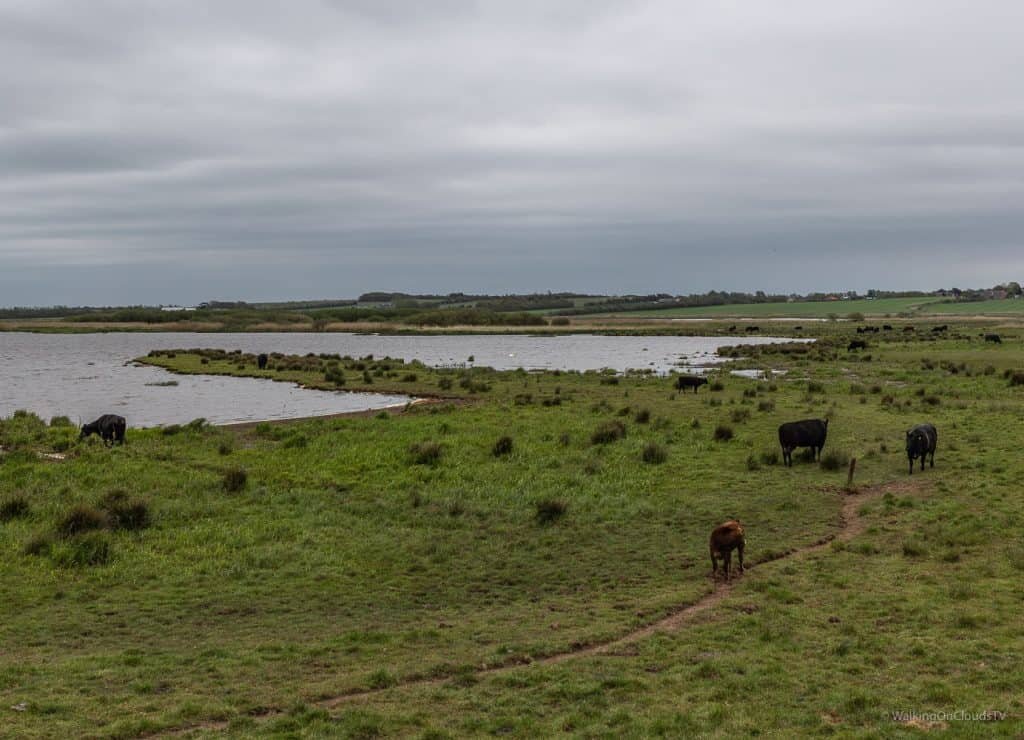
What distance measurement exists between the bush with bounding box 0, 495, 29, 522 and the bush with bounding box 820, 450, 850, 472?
19.1 metres

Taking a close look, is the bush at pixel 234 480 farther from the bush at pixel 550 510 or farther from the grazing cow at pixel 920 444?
the grazing cow at pixel 920 444

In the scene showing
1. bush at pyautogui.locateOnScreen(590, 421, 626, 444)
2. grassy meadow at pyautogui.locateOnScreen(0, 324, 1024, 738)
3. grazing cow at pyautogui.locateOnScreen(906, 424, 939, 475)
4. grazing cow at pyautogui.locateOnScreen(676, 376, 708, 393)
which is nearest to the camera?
grassy meadow at pyautogui.locateOnScreen(0, 324, 1024, 738)

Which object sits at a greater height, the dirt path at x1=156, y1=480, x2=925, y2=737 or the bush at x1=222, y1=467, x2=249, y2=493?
the bush at x1=222, y1=467, x2=249, y2=493

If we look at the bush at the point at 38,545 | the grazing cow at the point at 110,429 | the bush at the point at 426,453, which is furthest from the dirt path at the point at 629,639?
the grazing cow at the point at 110,429

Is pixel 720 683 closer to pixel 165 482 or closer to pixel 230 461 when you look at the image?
pixel 165 482

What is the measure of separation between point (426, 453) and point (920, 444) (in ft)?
43.2

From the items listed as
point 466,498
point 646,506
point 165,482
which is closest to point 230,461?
point 165,482

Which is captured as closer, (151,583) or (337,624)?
(337,624)

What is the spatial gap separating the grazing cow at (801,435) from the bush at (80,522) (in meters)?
16.8

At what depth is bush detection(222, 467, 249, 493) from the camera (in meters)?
20.4

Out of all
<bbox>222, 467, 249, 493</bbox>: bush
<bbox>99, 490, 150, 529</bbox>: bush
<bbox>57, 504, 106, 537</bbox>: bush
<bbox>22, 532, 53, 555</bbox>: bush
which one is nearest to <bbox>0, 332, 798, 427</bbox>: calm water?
<bbox>222, 467, 249, 493</bbox>: bush

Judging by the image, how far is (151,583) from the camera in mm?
13898

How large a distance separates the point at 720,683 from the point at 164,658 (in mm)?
6901

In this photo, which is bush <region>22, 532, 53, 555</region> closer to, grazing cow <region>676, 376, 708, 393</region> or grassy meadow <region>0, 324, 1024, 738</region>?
grassy meadow <region>0, 324, 1024, 738</region>
